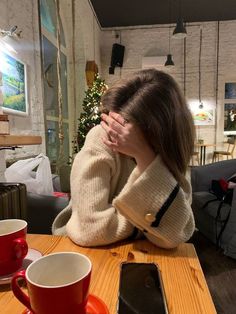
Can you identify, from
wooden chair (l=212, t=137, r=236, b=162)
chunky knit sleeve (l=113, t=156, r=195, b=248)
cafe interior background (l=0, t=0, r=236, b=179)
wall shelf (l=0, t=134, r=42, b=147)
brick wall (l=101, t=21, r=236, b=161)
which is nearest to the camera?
chunky knit sleeve (l=113, t=156, r=195, b=248)

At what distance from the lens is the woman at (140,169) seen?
1.98 feet

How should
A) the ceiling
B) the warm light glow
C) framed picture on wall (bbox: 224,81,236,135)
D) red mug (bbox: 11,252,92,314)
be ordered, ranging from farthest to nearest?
framed picture on wall (bbox: 224,81,236,135) → the ceiling → the warm light glow → red mug (bbox: 11,252,92,314)

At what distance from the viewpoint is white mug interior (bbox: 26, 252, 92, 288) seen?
0.37 meters

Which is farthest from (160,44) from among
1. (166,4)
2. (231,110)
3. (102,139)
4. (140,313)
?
(140,313)

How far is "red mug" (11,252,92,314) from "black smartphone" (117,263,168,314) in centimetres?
8

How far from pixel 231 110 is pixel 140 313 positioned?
6.65 m

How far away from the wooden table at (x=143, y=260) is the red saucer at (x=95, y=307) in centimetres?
1

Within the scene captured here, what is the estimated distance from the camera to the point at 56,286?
31cm

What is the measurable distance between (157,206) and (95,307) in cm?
28

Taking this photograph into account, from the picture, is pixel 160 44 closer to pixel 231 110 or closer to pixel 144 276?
pixel 231 110

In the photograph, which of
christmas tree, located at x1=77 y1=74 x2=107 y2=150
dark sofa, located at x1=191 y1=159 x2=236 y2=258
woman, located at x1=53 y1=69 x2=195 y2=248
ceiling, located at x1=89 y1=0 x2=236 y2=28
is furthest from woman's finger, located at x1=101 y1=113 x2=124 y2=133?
ceiling, located at x1=89 y1=0 x2=236 y2=28

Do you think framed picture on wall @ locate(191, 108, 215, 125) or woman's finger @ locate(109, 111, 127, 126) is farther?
framed picture on wall @ locate(191, 108, 215, 125)

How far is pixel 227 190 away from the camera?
2.24 m

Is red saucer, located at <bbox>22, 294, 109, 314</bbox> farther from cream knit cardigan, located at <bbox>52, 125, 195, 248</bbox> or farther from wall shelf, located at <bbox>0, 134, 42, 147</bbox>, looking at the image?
wall shelf, located at <bbox>0, 134, 42, 147</bbox>
